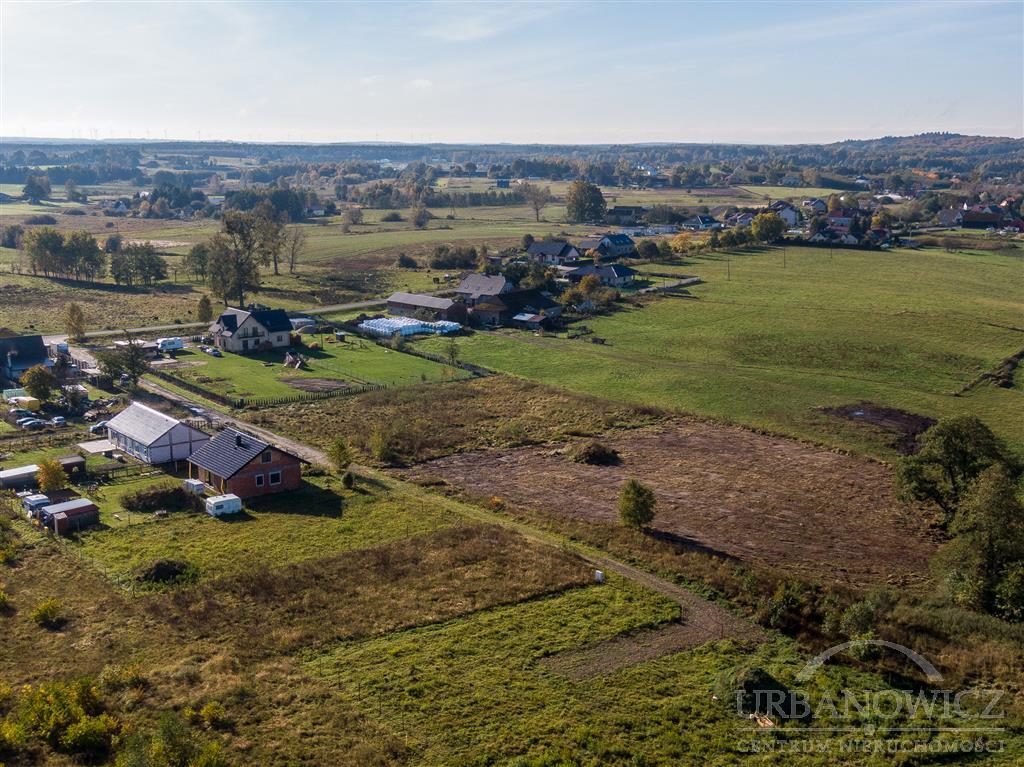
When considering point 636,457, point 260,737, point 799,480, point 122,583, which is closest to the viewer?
point 260,737

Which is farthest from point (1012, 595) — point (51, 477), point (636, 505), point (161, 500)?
point (51, 477)

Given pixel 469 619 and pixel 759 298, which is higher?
pixel 759 298

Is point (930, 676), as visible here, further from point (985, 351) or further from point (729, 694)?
point (985, 351)

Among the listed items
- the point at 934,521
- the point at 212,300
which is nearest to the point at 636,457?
the point at 934,521

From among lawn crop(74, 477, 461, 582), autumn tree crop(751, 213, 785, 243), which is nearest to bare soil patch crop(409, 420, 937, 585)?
lawn crop(74, 477, 461, 582)

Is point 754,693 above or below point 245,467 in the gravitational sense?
below

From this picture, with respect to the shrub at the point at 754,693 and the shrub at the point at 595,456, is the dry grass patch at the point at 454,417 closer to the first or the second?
the shrub at the point at 595,456

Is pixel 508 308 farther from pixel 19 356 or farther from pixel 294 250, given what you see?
pixel 19 356
